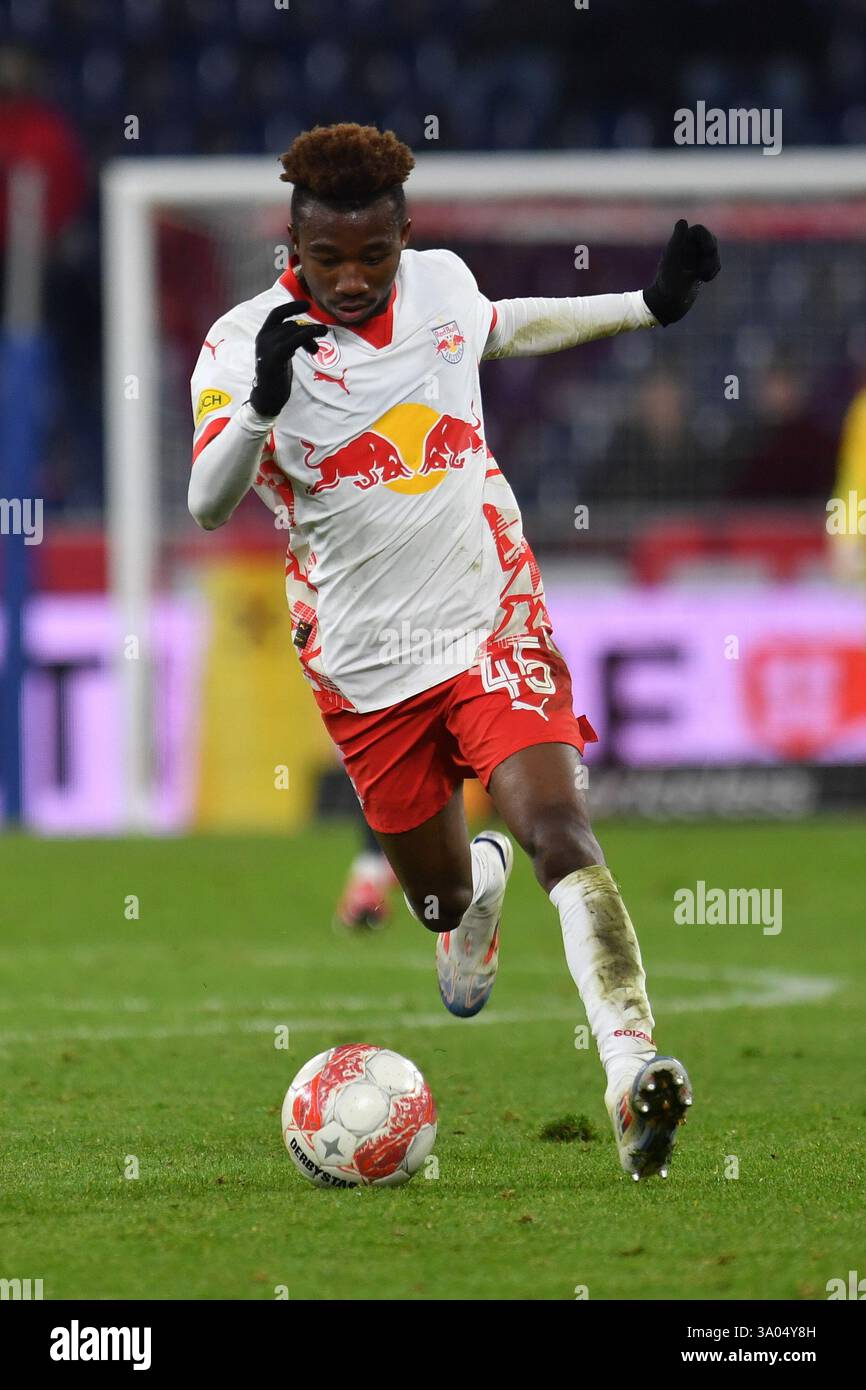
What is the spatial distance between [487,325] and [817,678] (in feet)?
27.9

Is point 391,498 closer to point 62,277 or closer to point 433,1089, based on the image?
point 433,1089

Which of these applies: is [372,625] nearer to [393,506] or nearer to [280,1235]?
[393,506]

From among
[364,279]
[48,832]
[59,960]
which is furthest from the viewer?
[48,832]

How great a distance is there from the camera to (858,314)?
1553cm

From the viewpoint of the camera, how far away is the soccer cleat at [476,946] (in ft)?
20.1

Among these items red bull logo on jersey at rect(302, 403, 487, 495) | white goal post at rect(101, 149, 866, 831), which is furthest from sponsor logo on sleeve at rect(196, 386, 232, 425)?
white goal post at rect(101, 149, 866, 831)

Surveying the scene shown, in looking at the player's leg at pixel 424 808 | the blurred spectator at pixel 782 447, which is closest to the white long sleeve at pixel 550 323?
the player's leg at pixel 424 808

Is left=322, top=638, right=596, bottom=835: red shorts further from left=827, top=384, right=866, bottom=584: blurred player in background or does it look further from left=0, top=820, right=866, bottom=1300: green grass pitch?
left=827, top=384, right=866, bottom=584: blurred player in background

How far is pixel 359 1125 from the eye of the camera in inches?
187

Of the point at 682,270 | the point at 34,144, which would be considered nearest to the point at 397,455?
the point at 682,270

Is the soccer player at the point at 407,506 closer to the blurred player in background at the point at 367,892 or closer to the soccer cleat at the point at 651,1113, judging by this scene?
the soccer cleat at the point at 651,1113

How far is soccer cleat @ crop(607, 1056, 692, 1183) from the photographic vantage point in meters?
4.23

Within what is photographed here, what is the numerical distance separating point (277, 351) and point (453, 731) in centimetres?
107
